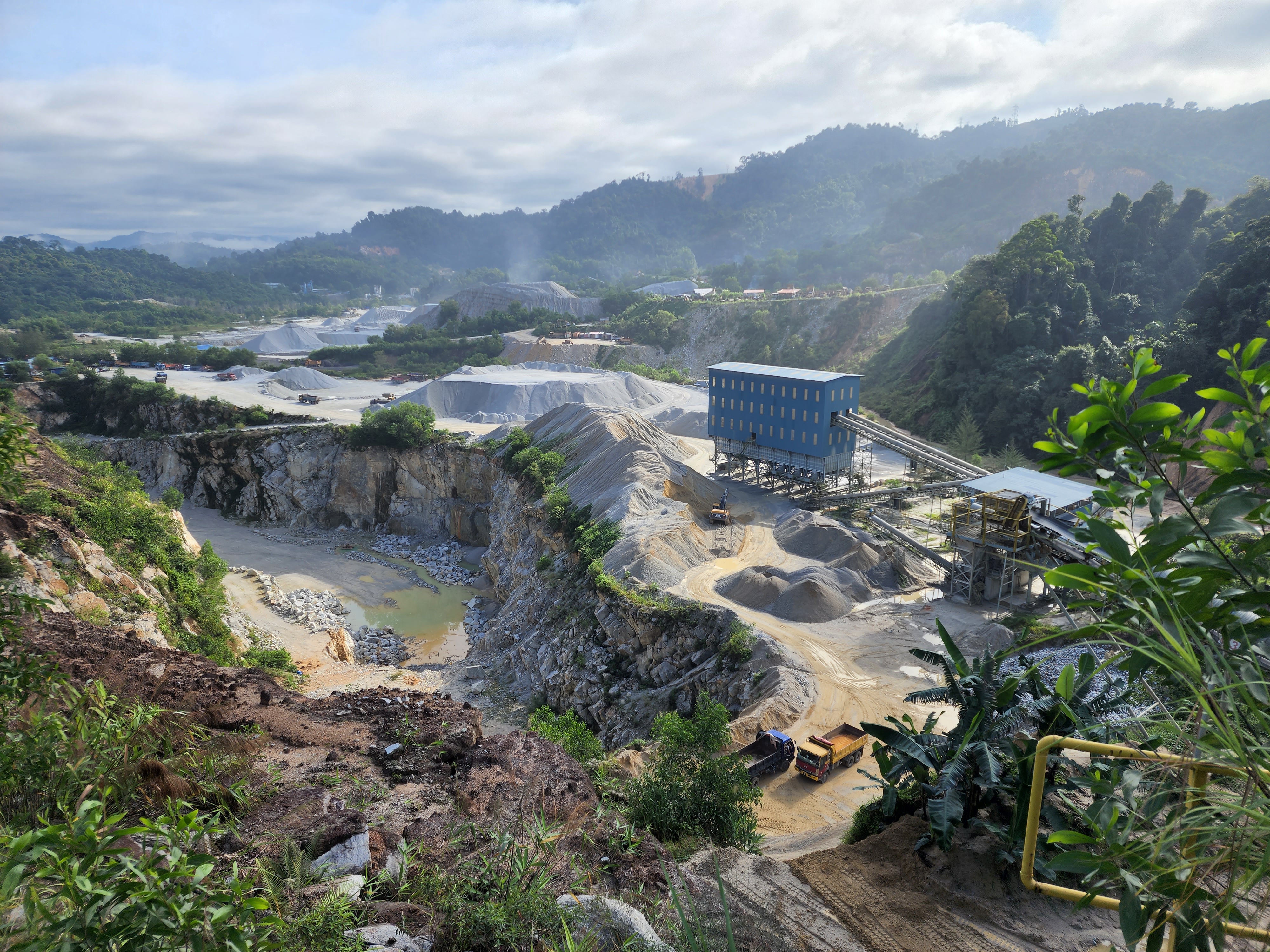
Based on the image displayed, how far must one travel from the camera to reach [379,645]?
34.7 metres

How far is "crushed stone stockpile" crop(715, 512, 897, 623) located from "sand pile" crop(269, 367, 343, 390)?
176ft

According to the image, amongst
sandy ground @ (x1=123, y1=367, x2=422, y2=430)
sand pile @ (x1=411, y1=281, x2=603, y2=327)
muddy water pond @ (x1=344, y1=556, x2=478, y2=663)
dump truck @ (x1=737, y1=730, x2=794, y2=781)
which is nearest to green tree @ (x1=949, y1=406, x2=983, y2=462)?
dump truck @ (x1=737, y1=730, x2=794, y2=781)

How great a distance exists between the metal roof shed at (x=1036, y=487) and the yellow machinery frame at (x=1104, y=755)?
22.5m

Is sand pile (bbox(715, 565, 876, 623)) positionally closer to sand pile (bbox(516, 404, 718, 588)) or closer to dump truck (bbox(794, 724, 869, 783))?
sand pile (bbox(516, 404, 718, 588))

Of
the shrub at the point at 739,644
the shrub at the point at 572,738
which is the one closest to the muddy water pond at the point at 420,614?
the shrub at the point at 739,644

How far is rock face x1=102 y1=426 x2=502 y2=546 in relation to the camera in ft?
157

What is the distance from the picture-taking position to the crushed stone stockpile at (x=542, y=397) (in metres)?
57.0

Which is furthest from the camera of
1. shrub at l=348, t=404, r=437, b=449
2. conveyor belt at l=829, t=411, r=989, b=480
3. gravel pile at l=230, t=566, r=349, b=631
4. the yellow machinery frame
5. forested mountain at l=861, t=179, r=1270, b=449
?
shrub at l=348, t=404, r=437, b=449

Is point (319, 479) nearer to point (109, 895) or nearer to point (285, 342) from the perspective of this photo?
point (109, 895)

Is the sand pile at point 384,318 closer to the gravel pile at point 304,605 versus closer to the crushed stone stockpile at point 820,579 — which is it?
the gravel pile at point 304,605

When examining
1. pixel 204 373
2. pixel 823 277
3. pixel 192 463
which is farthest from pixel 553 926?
pixel 823 277

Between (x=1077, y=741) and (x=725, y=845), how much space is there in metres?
8.74

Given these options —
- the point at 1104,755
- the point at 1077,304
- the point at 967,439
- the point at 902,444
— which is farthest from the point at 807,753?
the point at 1077,304

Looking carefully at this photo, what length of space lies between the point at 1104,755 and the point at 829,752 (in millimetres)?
14454
